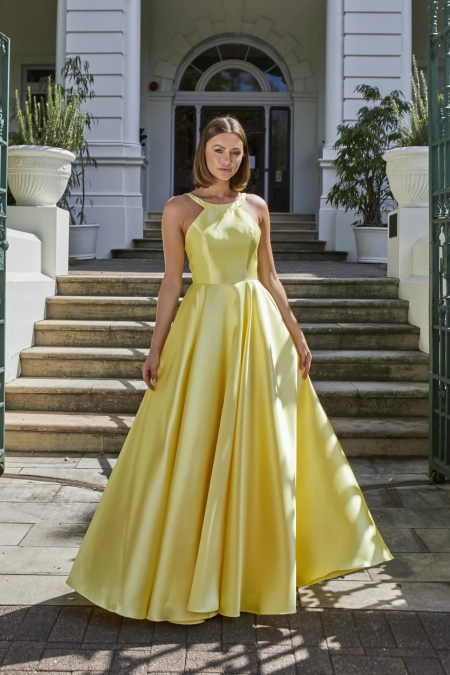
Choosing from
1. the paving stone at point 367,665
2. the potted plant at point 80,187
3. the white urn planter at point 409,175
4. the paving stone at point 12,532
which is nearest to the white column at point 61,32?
the potted plant at point 80,187

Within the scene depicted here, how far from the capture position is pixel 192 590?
2441 millimetres

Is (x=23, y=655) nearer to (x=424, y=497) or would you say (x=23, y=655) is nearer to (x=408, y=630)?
(x=408, y=630)

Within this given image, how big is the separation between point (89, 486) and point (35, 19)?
1216 centimetres

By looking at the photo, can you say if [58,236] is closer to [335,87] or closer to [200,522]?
[200,522]

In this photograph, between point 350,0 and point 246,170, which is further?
point 350,0

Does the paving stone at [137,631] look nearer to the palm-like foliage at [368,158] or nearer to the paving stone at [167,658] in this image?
the paving stone at [167,658]

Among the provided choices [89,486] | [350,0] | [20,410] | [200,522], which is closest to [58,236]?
[20,410]

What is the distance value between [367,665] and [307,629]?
0.28 metres

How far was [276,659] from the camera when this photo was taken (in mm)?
2307

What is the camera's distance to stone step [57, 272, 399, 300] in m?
6.40

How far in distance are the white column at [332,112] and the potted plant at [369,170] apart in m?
0.92

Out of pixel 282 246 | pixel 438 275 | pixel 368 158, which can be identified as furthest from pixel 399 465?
pixel 282 246

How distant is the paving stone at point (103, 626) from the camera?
244 centimetres

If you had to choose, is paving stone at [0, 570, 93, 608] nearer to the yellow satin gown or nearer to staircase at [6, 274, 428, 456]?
the yellow satin gown
